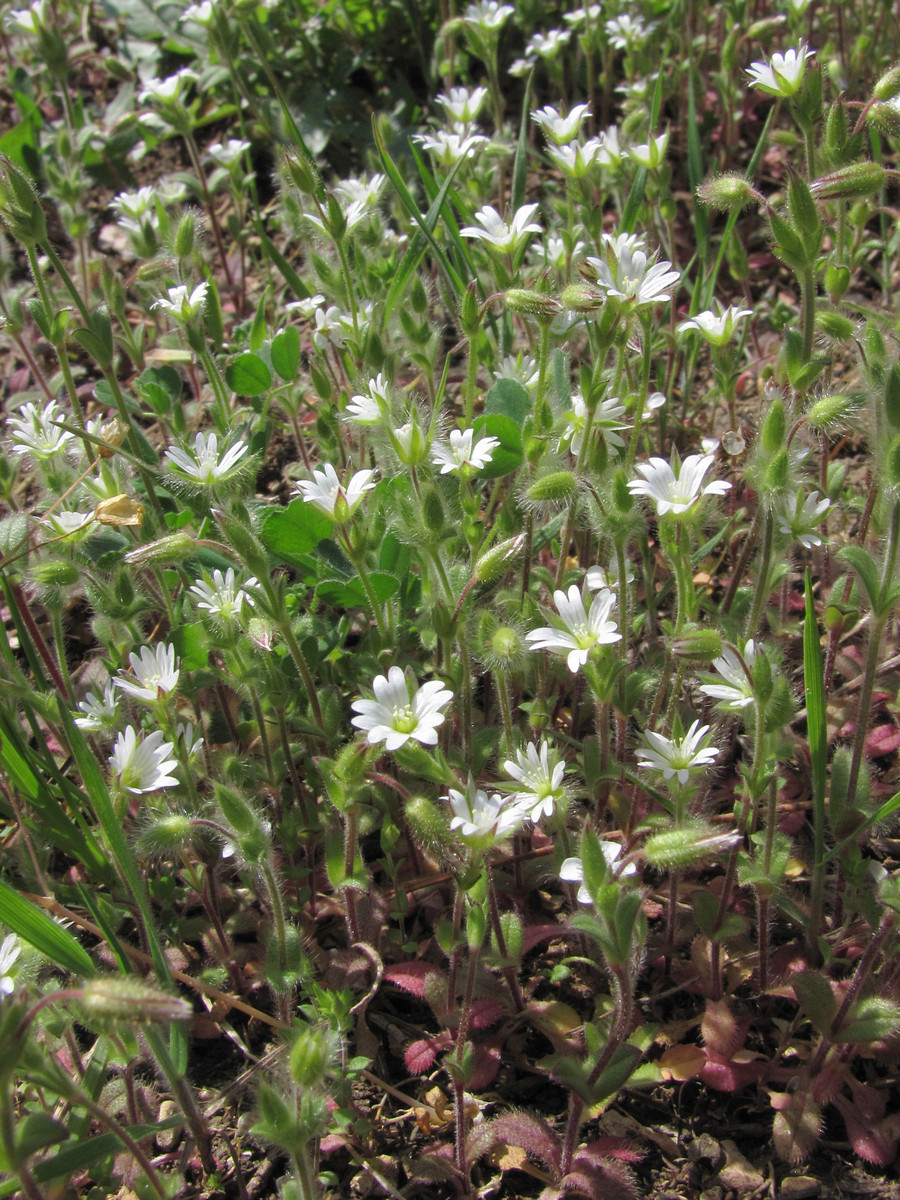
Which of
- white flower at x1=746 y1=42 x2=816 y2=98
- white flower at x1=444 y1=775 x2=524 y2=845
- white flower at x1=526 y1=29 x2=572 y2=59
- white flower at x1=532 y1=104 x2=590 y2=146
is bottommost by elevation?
white flower at x1=444 y1=775 x2=524 y2=845

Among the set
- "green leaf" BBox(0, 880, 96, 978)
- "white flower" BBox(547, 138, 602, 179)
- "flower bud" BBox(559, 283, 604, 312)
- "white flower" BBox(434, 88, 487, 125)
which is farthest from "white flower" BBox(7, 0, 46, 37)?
"green leaf" BBox(0, 880, 96, 978)

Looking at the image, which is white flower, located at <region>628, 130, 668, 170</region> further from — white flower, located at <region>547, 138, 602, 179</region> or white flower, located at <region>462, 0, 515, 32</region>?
white flower, located at <region>462, 0, 515, 32</region>

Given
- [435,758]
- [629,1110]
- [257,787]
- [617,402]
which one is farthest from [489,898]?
[617,402]

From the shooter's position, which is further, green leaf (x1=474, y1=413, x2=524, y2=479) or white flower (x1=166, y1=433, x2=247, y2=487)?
green leaf (x1=474, y1=413, x2=524, y2=479)

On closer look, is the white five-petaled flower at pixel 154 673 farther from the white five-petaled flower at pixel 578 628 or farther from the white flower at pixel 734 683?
the white flower at pixel 734 683

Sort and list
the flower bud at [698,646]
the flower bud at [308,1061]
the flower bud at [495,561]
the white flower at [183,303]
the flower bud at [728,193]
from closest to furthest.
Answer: the flower bud at [308,1061], the flower bud at [698,646], the flower bud at [495,561], the flower bud at [728,193], the white flower at [183,303]

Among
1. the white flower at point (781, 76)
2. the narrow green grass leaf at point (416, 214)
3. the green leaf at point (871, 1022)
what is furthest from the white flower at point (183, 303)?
the green leaf at point (871, 1022)

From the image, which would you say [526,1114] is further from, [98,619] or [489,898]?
[98,619]

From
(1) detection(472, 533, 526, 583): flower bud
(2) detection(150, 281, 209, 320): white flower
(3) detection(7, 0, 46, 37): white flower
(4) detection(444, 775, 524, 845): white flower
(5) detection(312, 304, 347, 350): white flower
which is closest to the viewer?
(4) detection(444, 775, 524, 845): white flower
